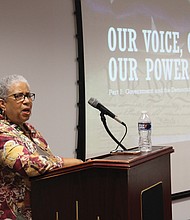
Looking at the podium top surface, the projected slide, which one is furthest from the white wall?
the podium top surface

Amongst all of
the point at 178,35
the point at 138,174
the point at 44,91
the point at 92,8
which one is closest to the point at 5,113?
the point at 138,174

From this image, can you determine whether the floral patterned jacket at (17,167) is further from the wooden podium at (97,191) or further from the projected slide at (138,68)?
the projected slide at (138,68)

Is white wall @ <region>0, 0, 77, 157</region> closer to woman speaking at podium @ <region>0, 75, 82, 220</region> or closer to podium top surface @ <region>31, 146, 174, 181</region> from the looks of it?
woman speaking at podium @ <region>0, 75, 82, 220</region>

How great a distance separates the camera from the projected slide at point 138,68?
3.55 meters

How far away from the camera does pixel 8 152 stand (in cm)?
181

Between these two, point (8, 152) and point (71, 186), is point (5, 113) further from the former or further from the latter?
point (71, 186)

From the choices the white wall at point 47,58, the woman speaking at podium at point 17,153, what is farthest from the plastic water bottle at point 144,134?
the white wall at point 47,58

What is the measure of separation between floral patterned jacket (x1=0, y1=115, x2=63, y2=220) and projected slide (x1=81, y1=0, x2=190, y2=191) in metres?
1.54

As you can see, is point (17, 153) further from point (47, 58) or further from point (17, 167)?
point (47, 58)

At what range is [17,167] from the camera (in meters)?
1.77

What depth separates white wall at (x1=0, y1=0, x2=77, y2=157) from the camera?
10.3 ft

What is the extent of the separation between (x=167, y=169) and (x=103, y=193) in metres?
0.56

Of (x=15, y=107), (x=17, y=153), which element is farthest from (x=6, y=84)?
(x=17, y=153)

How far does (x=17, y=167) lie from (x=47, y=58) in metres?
1.67
